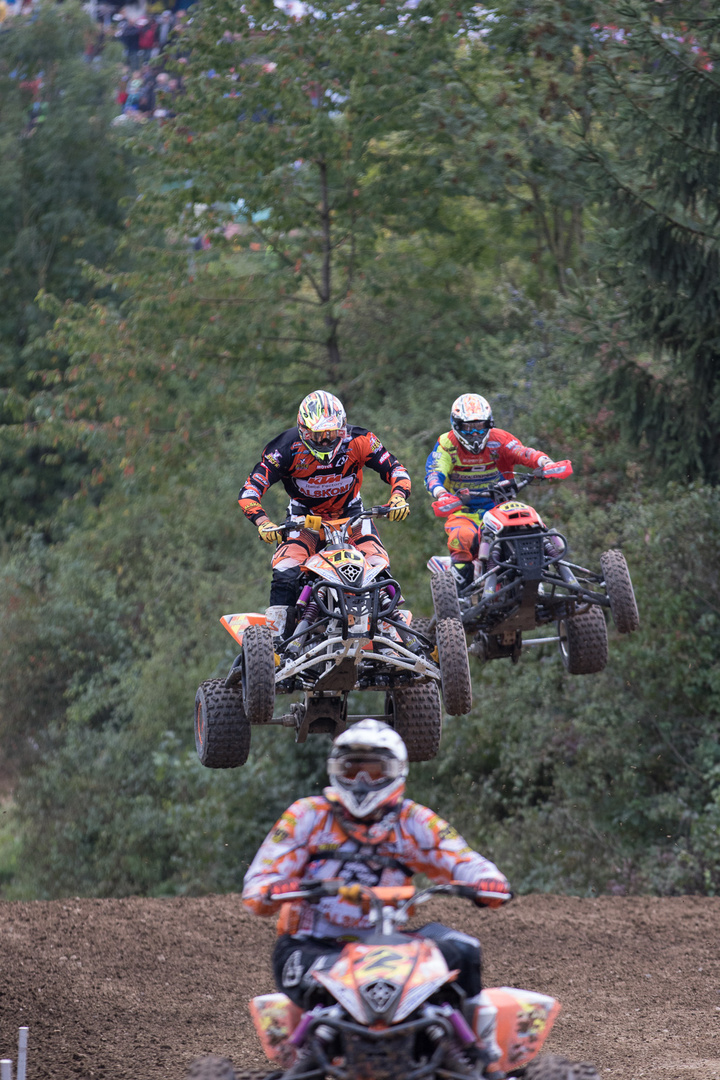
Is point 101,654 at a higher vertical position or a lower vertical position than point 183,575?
lower

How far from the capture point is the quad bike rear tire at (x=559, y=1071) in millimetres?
5062

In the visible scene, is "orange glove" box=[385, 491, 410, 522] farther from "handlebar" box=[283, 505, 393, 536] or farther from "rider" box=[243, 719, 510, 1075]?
"rider" box=[243, 719, 510, 1075]

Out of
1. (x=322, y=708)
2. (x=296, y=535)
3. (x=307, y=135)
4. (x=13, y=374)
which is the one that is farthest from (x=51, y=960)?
(x=13, y=374)

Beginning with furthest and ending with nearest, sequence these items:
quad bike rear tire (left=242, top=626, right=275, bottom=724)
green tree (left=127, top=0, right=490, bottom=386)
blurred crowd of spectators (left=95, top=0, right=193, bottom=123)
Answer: blurred crowd of spectators (left=95, top=0, right=193, bottom=123), green tree (left=127, top=0, right=490, bottom=386), quad bike rear tire (left=242, top=626, right=275, bottom=724)

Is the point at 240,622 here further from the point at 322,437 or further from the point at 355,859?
the point at 355,859

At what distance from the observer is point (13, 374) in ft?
113

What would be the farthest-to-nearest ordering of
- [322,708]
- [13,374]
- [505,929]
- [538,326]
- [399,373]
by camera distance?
[13,374] → [399,373] → [538,326] → [505,929] → [322,708]

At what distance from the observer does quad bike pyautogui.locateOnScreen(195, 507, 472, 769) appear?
9242 millimetres

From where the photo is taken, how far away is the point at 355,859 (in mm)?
5344

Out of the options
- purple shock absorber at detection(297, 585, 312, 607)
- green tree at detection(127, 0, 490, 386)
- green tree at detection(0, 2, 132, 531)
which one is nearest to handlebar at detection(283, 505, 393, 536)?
purple shock absorber at detection(297, 585, 312, 607)

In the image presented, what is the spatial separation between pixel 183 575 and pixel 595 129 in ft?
39.0

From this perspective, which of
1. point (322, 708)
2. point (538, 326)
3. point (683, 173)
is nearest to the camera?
→ point (322, 708)

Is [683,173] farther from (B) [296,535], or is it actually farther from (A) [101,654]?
(A) [101,654]

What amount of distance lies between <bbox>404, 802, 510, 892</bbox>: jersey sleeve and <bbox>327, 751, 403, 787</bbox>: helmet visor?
0.24 meters
